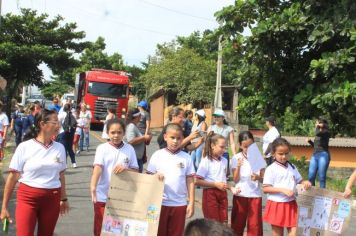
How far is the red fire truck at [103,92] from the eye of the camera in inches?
1125

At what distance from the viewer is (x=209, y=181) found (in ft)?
19.2

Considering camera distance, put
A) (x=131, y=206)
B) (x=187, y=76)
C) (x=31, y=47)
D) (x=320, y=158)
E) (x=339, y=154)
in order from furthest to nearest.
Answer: (x=187, y=76)
(x=31, y=47)
(x=339, y=154)
(x=320, y=158)
(x=131, y=206)

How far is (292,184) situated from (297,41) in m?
1.53

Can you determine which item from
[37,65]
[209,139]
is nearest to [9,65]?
[37,65]

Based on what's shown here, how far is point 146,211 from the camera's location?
484 cm

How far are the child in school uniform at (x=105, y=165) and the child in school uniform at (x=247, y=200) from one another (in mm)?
1402

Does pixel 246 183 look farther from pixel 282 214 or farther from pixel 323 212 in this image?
pixel 323 212

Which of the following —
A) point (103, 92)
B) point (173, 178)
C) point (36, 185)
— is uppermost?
point (103, 92)

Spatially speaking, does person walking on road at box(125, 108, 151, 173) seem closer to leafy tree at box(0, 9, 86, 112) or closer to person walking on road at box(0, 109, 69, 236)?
person walking on road at box(0, 109, 69, 236)

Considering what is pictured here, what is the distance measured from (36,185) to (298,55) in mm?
3019

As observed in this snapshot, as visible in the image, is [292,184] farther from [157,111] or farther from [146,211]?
[157,111]

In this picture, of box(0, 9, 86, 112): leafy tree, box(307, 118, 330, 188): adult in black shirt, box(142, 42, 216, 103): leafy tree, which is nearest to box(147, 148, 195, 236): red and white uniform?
box(307, 118, 330, 188): adult in black shirt

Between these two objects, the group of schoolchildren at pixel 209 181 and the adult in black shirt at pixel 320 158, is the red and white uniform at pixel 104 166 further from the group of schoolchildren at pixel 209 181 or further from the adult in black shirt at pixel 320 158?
the adult in black shirt at pixel 320 158

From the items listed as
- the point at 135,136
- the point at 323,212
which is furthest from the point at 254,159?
the point at 135,136
